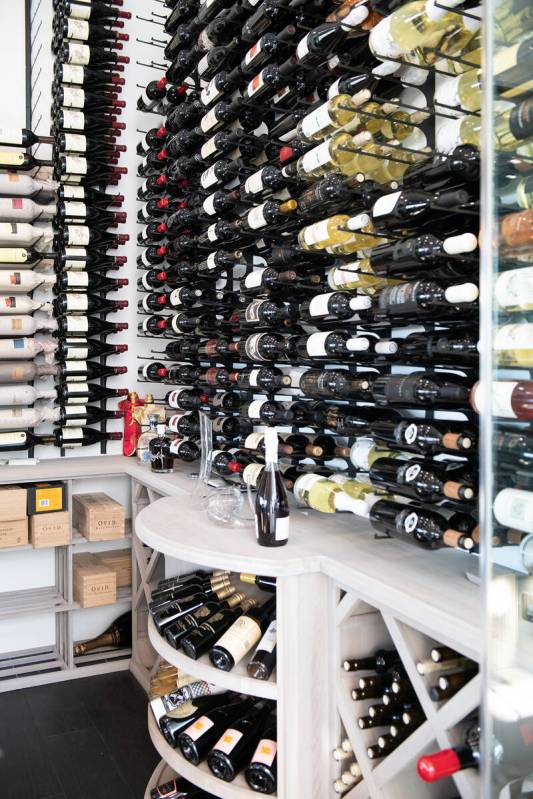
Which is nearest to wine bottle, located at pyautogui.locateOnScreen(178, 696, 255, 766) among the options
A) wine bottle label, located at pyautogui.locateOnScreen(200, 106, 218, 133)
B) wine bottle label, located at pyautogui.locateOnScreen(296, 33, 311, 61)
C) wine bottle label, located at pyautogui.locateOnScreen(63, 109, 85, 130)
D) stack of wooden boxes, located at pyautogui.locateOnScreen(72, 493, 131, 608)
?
stack of wooden boxes, located at pyautogui.locateOnScreen(72, 493, 131, 608)

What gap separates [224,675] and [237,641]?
9cm

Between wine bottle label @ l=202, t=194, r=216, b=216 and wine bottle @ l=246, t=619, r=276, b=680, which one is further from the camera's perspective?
wine bottle label @ l=202, t=194, r=216, b=216

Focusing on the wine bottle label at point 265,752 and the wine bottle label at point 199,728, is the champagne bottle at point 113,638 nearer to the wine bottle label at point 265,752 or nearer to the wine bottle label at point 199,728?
the wine bottle label at point 199,728

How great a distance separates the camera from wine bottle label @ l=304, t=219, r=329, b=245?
5.90 ft

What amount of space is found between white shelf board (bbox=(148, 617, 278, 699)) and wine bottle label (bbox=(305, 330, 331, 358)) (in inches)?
31.7

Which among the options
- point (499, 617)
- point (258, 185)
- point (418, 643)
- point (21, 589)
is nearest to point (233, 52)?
A: point (258, 185)

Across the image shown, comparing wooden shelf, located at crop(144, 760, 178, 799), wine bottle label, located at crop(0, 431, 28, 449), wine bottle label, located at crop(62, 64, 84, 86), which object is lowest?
wooden shelf, located at crop(144, 760, 178, 799)

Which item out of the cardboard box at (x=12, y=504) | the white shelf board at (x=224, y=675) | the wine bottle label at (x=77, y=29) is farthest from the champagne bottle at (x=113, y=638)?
the wine bottle label at (x=77, y=29)

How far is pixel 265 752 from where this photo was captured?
1596 millimetres

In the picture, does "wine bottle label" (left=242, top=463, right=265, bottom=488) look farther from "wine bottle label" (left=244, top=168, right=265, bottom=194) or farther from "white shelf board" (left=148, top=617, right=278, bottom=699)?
"wine bottle label" (left=244, top=168, right=265, bottom=194)

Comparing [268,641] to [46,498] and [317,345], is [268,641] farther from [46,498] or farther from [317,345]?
[46,498]

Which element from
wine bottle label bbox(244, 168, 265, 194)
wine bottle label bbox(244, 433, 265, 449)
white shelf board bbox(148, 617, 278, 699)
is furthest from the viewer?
wine bottle label bbox(244, 433, 265, 449)

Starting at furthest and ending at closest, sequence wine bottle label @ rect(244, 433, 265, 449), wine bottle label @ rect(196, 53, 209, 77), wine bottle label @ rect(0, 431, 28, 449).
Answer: wine bottle label @ rect(0, 431, 28, 449), wine bottle label @ rect(196, 53, 209, 77), wine bottle label @ rect(244, 433, 265, 449)

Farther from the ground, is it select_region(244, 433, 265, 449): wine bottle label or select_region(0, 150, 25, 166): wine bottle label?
select_region(0, 150, 25, 166): wine bottle label
